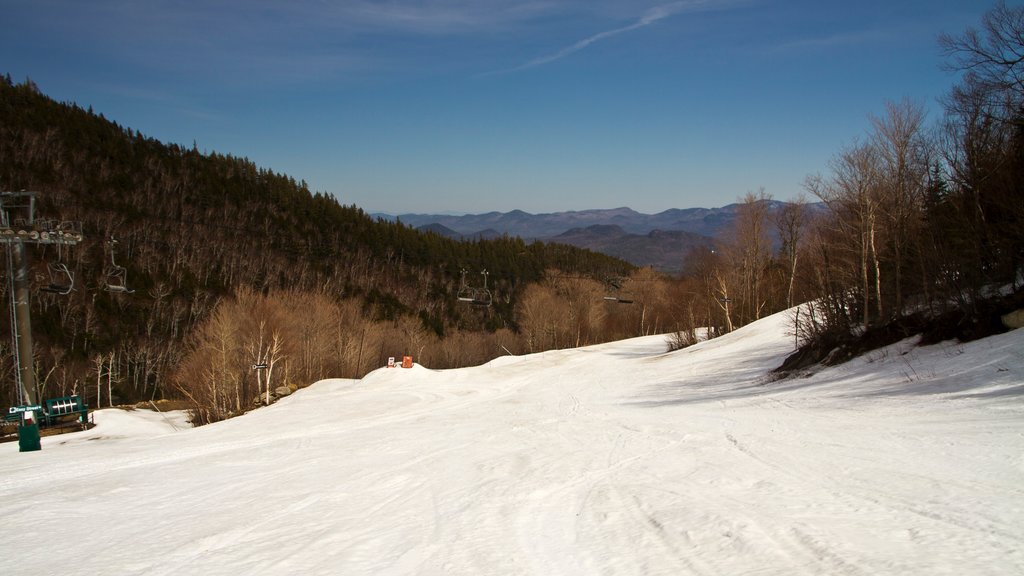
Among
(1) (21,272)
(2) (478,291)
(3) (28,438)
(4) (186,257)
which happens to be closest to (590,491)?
(3) (28,438)

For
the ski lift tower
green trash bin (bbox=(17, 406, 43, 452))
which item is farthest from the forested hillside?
green trash bin (bbox=(17, 406, 43, 452))

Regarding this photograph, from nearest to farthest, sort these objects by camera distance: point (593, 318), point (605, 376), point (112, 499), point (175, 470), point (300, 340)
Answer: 1. point (112, 499)
2. point (175, 470)
3. point (605, 376)
4. point (300, 340)
5. point (593, 318)

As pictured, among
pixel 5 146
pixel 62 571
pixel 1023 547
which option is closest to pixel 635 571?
pixel 1023 547

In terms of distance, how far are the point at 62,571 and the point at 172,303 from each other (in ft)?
371

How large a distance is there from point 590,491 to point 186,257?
422ft

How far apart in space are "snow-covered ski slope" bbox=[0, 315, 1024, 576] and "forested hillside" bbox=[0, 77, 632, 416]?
48425mm

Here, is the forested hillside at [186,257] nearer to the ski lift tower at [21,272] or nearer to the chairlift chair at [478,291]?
the chairlift chair at [478,291]

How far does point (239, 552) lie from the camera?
6453 millimetres

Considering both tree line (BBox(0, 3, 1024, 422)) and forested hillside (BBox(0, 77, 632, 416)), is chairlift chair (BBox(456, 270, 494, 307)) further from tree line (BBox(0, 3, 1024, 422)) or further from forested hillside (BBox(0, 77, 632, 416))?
forested hillside (BBox(0, 77, 632, 416))

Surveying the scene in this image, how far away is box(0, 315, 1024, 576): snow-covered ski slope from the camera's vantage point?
5.61 metres

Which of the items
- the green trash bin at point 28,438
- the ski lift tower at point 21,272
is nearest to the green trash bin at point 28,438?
the green trash bin at point 28,438

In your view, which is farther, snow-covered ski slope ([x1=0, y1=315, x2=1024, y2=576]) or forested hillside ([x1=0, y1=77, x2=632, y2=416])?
forested hillside ([x1=0, y1=77, x2=632, y2=416])

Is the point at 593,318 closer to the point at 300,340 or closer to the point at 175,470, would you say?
the point at 300,340

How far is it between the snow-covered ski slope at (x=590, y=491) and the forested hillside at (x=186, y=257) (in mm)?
48425
